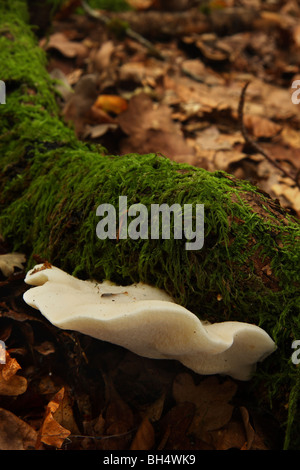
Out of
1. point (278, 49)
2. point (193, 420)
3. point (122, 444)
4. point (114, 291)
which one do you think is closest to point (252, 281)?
point (114, 291)

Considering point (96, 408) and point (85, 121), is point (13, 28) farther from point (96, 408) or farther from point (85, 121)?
point (96, 408)

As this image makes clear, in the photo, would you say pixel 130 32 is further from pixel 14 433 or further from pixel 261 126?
pixel 14 433

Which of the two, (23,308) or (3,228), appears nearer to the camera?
(23,308)

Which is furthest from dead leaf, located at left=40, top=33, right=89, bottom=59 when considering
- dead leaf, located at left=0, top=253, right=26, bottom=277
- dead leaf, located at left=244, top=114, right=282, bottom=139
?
dead leaf, located at left=0, top=253, right=26, bottom=277

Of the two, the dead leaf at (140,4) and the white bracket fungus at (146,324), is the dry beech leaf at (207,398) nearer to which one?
the white bracket fungus at (146,324)

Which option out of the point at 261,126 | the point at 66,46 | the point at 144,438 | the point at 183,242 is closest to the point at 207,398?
the point at 144,438

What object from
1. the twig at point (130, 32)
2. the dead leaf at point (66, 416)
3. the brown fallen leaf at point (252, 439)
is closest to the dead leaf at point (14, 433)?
the dead leaf at point (66, 416)
